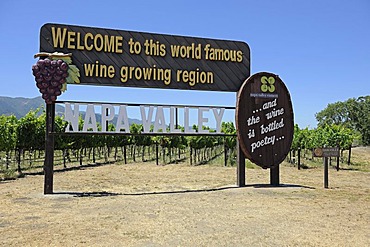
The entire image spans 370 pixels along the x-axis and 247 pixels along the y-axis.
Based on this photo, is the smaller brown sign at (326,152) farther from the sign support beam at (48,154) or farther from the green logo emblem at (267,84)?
the sign support beam at (48,154)

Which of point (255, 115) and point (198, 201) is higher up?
point (255, 115)

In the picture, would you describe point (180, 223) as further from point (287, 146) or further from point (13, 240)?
point (287, 146)

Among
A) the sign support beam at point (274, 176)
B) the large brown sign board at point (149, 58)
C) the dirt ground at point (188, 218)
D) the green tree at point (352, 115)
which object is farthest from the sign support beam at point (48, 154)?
the green tree at point (352, 115)

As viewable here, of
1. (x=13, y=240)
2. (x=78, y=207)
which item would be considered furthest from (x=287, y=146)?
(x=13, y=240)

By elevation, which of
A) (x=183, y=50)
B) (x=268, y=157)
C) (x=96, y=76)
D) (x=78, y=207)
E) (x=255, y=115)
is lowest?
(x=78, y=207)

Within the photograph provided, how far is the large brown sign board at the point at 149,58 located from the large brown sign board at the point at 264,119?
2.22 feet

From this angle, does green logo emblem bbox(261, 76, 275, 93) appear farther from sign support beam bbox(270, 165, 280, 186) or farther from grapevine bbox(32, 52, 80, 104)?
grapevine bbox(32, 52, 80, 104)

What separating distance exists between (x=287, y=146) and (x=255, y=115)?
67.5 inches

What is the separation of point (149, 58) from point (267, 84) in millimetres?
4395

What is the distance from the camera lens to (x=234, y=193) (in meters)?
11.6

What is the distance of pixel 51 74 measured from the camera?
37.9 ft

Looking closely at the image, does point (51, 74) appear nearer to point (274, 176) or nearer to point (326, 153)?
point (274, 176)

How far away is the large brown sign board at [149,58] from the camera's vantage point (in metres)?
11.9

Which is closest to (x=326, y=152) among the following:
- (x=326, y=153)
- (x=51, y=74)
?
(x=326, y=153)
